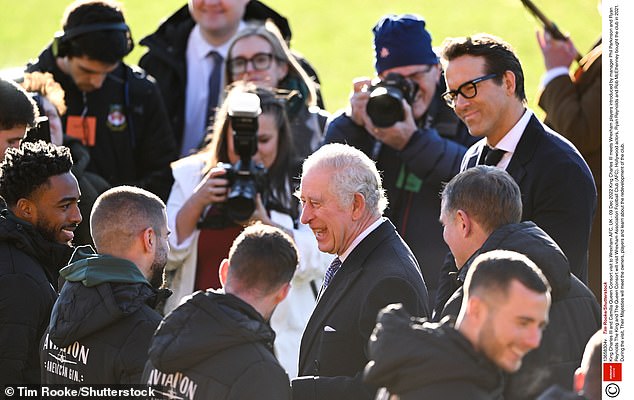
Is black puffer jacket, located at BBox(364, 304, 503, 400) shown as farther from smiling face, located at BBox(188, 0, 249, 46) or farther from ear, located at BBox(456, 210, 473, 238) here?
smiling face, located at BBox(188, 0, 249, 46)

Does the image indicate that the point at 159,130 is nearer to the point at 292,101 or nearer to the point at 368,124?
the point at 292,101

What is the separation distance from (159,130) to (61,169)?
2.11 m

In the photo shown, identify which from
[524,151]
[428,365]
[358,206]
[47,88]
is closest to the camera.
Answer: [428,365]

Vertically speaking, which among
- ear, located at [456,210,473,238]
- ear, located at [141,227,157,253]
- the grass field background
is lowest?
ear, located at [141,227,157,253]

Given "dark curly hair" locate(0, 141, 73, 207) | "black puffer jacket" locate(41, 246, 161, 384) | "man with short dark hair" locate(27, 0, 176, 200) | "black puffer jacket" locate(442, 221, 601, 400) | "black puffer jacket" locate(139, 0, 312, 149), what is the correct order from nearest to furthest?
"black puffer jacket" locate(442, 221, 601, 400)
"black puffer jacket" locate(41, 246, 161, 384)
"dark curly hair" locate(0, 141, 73, 207)
"man with short dark hair" locate(27, 0, 176, 200)
"black puffer jacket" locate(139, 0, 312, 149)

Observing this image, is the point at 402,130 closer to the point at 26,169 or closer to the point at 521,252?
the point at 26,169

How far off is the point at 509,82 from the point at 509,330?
190cm

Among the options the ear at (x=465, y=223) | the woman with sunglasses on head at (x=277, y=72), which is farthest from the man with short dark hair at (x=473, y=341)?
the woman with sunglasses on head at (x=277, y=72)

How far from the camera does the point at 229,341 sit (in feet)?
11.8

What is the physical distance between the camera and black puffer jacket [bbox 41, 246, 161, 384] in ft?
13.0

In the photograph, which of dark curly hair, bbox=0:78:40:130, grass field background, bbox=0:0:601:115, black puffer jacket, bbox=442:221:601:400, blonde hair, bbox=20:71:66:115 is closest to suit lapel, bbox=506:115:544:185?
black puffer jacket, bbox=442:221:601:400

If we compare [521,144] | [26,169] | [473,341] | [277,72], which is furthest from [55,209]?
[277,72]

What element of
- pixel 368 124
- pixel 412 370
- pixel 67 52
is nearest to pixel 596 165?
pixel 368 124

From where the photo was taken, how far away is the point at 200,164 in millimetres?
6066
